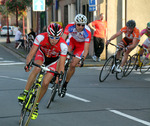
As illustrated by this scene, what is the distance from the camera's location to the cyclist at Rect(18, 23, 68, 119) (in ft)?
21.5

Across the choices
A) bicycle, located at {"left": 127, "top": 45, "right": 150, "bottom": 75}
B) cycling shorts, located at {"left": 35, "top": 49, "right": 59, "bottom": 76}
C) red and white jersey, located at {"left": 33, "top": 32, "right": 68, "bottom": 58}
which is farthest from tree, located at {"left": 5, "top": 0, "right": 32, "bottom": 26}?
red and white jersey, located at {"left": 33, "top": 32, "right": 68, "bottom": 58}

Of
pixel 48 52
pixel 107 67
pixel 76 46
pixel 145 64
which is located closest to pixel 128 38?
pixel 107 67

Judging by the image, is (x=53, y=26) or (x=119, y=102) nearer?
(x=53, y=26)

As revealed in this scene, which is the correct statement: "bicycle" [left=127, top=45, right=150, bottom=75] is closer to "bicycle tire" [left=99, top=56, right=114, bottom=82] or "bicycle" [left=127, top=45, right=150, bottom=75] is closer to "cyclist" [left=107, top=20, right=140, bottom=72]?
"cyclist" [left=107, top=20, right=140, bottom=72]

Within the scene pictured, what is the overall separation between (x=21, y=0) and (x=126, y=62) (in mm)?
26172

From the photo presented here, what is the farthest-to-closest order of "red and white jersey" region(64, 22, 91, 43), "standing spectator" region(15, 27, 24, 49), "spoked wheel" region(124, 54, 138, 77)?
1. "standing spectator" region(15, 27, 24, 49)
2. "spoked wheel" region(124, 54, 138, 77)
3. "red and white jersey" region(64, 22, 91, 43)

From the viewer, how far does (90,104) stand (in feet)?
27.8

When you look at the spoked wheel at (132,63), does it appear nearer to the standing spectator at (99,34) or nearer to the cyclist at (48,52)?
the standing spectator at (99,34)

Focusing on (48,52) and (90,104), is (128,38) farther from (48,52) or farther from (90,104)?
(48,52)

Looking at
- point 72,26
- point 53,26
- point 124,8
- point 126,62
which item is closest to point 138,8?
point 124,8

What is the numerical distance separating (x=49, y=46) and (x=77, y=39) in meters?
2.52

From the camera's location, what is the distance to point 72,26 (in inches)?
367

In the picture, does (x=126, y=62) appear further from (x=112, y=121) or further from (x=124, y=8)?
(x=124, y=8)

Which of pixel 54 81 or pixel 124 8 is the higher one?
pixel 124 8
